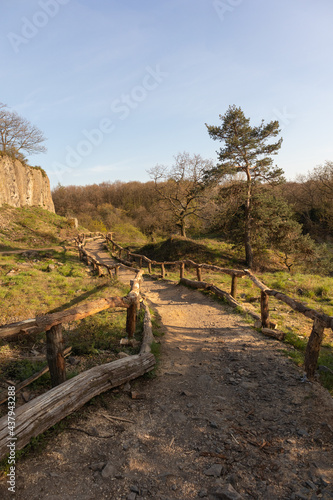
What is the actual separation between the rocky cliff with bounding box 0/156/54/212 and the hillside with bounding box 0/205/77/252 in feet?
4.22

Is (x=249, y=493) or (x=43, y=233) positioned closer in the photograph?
(x=249, y=493)

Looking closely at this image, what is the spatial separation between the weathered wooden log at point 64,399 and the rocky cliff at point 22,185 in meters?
28.5

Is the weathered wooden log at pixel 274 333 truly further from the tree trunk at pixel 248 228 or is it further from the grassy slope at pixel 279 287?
the tree trunk at pixel 248 228

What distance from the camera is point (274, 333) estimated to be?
6.54 meters

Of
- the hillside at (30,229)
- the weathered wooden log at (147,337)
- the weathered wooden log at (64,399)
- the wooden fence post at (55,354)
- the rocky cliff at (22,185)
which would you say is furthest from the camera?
the rocky cliff at (22,185)

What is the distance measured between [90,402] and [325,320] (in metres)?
4.09

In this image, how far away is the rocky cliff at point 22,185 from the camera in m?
27.8

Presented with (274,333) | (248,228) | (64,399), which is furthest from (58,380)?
(248,228)

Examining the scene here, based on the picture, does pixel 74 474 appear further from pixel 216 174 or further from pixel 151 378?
pixel 216 174

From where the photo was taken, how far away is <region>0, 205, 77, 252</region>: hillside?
2280 cm

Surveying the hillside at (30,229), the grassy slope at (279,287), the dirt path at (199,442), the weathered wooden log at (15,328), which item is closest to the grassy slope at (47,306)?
the hillside at (30,229)

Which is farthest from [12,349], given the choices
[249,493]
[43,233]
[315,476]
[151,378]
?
[43,233]

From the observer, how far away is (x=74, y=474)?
2.69 metres

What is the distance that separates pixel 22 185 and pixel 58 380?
108 feet
